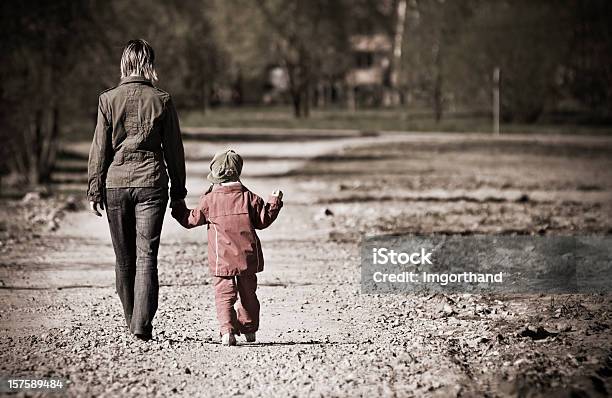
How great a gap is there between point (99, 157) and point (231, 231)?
930mm

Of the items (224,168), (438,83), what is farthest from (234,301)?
(438,83)

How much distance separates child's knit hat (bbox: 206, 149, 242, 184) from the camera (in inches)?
286

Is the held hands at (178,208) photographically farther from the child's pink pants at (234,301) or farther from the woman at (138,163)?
the child's pink pants at (234,301)

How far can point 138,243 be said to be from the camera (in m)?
7.45

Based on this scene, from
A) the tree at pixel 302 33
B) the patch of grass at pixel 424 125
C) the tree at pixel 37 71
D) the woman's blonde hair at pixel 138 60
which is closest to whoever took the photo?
the woman's blonde hair at pixel 138 60

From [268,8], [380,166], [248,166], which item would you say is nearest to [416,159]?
[380,166]

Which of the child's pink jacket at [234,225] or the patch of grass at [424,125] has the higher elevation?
the child's pink jacket at [234,225]

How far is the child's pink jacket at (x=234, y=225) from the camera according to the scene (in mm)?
7254

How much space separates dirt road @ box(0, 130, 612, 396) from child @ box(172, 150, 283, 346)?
284mm

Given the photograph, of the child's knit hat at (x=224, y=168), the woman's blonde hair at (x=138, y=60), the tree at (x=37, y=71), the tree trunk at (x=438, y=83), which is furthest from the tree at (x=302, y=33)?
the child's knit hat at (x=224, y=168)

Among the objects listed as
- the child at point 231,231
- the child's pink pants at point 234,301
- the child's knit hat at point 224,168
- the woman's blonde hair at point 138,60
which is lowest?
the child's pink pants at point 234,301

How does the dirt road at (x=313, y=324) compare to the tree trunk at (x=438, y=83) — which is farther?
the tree trunk at (x=438, y=83)

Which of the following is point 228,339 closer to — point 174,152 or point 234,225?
point 234,225

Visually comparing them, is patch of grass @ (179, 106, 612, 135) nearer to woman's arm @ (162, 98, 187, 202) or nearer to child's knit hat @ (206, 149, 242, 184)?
woman's arm @ (162, 98, 187, 202)
